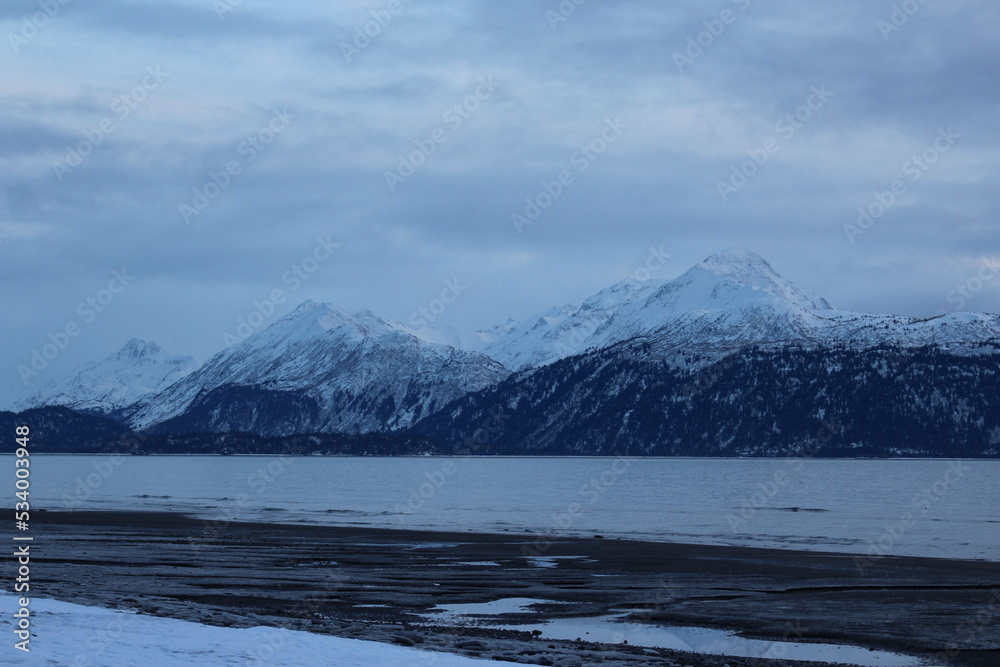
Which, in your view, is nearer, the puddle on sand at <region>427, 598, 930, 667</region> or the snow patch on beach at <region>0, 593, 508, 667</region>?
the snow patch on beach at <region>0, 593, 508, 667</region>

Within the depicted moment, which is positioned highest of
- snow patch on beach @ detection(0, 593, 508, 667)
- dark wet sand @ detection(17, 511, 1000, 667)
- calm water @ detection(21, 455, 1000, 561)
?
snow patch on beach @ detection(0, 593, 508, 667)

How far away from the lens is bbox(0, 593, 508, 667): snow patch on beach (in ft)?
72.1

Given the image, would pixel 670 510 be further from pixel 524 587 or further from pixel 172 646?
pixel 172 646

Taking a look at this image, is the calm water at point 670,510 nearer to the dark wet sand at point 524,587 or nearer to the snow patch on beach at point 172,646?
the dark wet sand at point 524,587

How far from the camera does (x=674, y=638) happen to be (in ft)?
104

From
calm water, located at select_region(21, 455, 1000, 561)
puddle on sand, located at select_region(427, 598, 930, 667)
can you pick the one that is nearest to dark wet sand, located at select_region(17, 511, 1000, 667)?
puddle on sand, located at select_region(427, 598, 930, 667)

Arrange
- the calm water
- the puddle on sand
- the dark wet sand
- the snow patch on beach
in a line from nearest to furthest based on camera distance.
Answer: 1. the snow patch on beach
2. the puddle on sand
3. the dark wet sand
4. the calm water

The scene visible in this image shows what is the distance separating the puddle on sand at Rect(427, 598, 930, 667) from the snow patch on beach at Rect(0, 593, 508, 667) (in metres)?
7.47

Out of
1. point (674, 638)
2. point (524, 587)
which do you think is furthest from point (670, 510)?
point (674, 638)

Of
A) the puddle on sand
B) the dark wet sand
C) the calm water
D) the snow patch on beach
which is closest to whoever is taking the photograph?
the snow patch on beach

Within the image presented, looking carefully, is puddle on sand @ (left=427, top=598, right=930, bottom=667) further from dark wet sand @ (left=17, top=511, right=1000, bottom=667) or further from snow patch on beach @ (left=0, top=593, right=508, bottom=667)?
snow patch on beach @ (left=0, top=593, right=508, bottom=667)

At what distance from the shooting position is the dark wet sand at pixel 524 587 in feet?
98.6

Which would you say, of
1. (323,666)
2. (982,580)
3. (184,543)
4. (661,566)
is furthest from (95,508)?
(323,666)

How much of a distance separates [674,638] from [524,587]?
39.6ft
